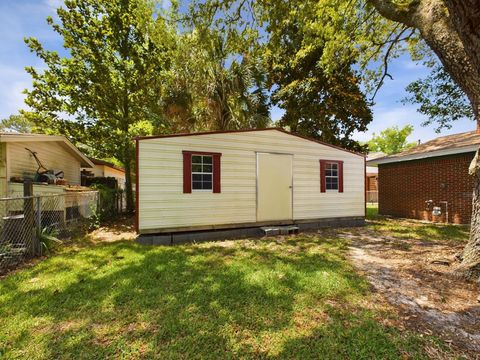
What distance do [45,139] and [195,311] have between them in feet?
30.4

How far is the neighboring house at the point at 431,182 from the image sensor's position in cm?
940

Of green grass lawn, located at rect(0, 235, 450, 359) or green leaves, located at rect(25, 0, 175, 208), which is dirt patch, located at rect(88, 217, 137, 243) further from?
green leaves, located at rect(25, 0, 175, 208)

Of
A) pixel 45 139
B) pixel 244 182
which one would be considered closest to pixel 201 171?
pixel 244 182

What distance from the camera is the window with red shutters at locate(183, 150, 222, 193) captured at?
7297 mm

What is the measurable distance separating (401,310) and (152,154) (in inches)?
252

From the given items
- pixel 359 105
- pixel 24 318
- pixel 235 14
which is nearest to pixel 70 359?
pixel 24 318

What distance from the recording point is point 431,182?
34.4ft

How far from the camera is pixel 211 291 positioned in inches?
147

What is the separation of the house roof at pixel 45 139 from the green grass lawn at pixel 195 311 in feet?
15.3

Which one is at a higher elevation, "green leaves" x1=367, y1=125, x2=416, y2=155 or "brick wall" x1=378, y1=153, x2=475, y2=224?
"green leaves" x1=367, y1=125, x2=416, y2=155

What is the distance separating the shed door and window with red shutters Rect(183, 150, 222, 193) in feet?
4.83

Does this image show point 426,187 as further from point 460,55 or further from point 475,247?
point 460,55

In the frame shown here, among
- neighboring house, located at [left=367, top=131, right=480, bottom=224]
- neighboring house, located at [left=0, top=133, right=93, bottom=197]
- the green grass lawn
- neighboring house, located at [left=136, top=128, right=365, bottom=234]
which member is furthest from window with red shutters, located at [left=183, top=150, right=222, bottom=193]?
neighboring house, located at [left=367, top=131, right=480, bottom=224]

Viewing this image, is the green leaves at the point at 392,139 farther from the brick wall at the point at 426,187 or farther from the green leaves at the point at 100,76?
the green leaves at the point at 100,76
